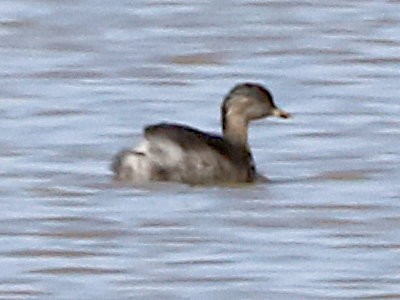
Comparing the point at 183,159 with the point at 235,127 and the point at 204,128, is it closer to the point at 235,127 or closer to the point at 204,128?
the point at 235,127

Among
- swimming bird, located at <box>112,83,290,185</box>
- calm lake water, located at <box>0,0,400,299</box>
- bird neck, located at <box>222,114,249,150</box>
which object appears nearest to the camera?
calm lake water, located at <box>0,0,400,299</box>

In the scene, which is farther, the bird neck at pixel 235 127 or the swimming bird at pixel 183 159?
the bird neck at pixel 235 127

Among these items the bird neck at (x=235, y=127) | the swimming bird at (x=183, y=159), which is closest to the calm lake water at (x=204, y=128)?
the swimming bird at (x=183, y=159)

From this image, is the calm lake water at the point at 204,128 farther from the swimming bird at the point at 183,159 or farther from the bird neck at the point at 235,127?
the bird neck at the point at 235,127

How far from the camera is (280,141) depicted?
14.4m

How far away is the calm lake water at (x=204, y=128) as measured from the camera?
445 inches

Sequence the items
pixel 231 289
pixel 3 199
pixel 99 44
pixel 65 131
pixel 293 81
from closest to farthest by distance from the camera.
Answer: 1. pixel 231 289
2. pixel 3 199
3. pixel 65 131
4. pixel 293 81
5. pixel 99 44

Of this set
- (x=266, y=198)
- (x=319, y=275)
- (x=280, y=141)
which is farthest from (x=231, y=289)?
(x=280, y=141)

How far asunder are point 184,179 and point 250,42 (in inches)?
158

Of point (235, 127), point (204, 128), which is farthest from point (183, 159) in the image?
point (204, 128)

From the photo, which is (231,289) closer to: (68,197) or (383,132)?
(68,197)

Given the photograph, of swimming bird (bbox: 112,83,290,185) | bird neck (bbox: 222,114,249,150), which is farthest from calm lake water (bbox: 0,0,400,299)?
bird neck (bbox: 222,114,249,150)

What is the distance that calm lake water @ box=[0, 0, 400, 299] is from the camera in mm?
11297

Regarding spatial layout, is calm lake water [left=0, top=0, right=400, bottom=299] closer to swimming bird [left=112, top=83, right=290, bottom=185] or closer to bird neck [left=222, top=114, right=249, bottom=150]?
swimming bird [left=112, top=83, right=290, bottom=185]
